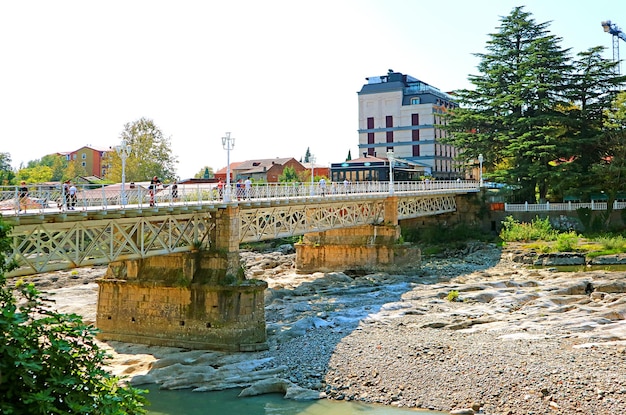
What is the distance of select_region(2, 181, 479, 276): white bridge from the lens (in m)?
17.4

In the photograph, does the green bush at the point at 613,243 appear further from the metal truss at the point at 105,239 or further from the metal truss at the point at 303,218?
the metal truss at the point at 105,239

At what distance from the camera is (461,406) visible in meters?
16.0

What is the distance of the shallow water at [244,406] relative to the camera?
644 inches

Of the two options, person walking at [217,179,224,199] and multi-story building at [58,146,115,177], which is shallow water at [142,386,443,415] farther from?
multi-story building at [58,146,115,177]

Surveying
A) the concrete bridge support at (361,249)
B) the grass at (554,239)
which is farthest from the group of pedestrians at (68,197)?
the grass at (554,239)

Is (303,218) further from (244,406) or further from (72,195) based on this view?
(244,406)

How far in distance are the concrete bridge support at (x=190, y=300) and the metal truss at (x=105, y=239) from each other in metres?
0.91

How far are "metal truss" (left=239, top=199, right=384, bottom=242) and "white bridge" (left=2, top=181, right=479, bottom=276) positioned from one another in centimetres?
5

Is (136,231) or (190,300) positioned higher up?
(136,231)

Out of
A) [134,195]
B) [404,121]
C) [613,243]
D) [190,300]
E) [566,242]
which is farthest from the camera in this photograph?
[404,121]

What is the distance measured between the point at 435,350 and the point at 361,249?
21.9 metres

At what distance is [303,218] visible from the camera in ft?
110

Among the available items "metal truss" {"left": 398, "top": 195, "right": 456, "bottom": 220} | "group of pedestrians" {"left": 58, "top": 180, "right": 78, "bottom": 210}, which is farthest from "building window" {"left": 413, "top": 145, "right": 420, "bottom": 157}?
"group of pedestrians" {"left": 58, "top": 180, "right": 78, "bottom": 210}

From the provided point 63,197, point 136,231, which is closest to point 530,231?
point 136,231
